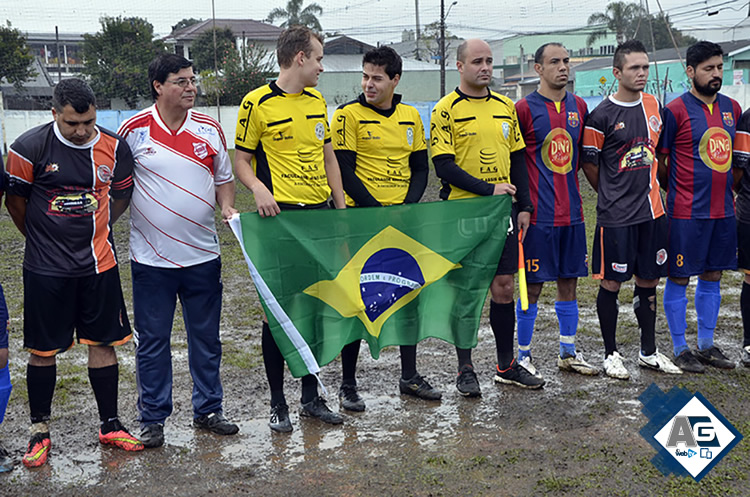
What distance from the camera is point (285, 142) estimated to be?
480 centimetres

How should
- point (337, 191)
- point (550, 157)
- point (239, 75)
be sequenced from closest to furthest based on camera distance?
1. point (337, 191)
2. point (550, 157)
3. point (239, 75)

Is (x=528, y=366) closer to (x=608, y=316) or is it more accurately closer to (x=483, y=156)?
(x=608, y=316)

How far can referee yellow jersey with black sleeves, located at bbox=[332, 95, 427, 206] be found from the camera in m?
5.19

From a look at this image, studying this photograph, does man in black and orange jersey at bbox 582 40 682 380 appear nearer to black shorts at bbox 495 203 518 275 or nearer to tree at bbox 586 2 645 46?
black shorts at bbox 495 203 518 275

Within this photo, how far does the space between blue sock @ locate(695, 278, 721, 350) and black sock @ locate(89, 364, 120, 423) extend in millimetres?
4375

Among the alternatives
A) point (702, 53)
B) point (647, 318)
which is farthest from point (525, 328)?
point (702, 53)

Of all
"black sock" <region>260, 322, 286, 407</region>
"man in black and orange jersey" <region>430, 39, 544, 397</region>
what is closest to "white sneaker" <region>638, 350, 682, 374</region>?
"man in black and orange jersey" <region>430, 39, 544, 397</region>

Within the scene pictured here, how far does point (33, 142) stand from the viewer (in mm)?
4258

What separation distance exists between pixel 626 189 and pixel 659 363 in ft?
4.44

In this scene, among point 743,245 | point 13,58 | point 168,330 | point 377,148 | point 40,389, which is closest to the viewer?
point 40,389

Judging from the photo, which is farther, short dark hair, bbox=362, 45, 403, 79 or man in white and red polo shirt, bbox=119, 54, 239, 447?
short dark hair, bbox=362, 45, 403, 79

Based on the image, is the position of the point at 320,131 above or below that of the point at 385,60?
below

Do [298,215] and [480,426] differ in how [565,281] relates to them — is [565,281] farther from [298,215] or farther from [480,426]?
[298,215]

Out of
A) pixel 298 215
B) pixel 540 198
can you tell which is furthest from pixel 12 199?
pixel 540 198
